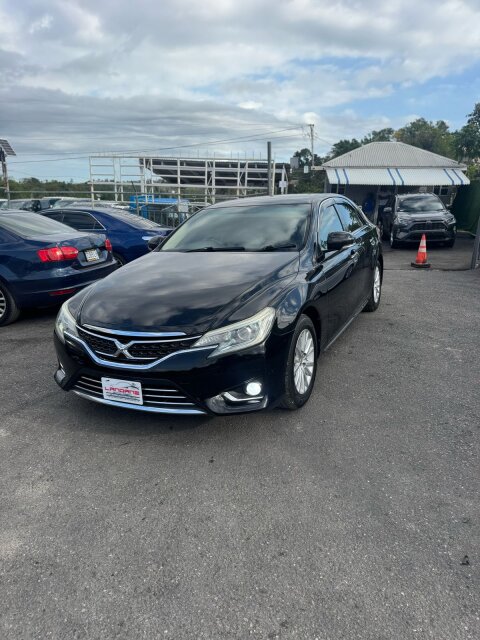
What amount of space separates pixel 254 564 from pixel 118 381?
1.43 metres

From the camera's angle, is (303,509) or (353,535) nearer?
(353,535)

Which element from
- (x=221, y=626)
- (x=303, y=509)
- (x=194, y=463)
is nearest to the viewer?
(x=221, y=626)

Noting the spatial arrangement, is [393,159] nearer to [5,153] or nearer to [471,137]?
[471,137]

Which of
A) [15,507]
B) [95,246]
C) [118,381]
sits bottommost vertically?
[15,507]

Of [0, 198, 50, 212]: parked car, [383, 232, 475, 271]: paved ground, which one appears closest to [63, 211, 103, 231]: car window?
[383, 232, 475, 271]: paved ground

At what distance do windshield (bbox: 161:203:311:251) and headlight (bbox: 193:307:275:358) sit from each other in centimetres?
118

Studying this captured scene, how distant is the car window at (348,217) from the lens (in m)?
5.19

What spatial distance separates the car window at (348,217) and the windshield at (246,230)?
33.6 inches

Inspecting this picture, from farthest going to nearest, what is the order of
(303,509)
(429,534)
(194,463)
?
(194,463)
(303,509)
(429,534)

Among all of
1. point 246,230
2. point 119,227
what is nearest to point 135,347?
point 246,230

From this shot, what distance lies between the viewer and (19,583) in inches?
80.7

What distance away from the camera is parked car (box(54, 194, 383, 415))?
287 cm

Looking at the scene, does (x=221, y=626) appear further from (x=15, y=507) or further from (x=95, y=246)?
(x=95, y=246)

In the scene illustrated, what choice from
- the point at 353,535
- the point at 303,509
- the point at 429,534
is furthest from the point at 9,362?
the point at 429,534
